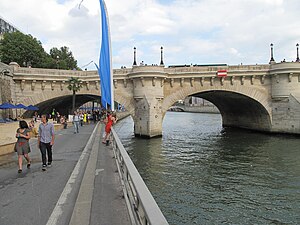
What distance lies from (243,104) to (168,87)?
12622 millimetres

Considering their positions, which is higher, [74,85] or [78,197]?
[74,85]

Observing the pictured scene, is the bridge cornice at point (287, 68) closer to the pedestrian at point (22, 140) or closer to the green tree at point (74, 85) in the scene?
the green tree at point (74, 85)

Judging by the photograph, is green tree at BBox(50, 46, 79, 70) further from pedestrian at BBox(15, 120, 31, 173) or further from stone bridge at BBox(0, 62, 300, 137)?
pedestrian at BBox(15, 120, 31, 173)

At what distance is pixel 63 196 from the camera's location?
522 cm

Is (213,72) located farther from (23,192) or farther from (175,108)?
(175,108)

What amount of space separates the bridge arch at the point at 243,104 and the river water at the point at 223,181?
743cm

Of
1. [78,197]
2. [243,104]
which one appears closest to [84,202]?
[78,197]

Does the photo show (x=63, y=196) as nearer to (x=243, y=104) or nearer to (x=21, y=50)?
(x=243, y=104)

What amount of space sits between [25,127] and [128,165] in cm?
497

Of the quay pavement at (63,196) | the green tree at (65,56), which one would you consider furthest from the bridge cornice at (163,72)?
the green tree at (65,56)

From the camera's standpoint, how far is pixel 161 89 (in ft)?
93.2

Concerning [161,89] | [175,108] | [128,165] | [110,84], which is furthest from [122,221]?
[175,108]

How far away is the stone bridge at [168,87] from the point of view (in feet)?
91.0

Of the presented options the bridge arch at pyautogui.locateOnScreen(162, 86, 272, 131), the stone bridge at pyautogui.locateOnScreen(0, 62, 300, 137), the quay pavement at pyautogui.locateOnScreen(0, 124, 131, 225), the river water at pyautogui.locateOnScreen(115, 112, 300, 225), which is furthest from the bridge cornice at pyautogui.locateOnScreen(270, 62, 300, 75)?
the quay pavement at pyautogui.locateOnScreen(0, 124, 131, 225)
